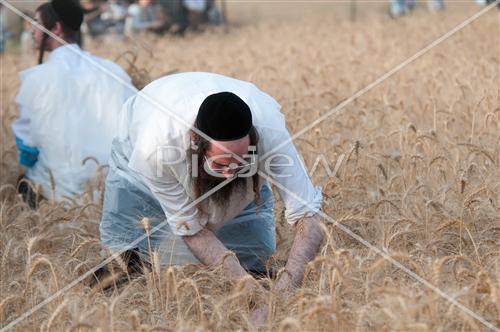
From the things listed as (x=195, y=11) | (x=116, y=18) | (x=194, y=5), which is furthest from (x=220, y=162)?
(x=116, y=18)

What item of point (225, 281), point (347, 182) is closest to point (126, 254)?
point (225, 281)

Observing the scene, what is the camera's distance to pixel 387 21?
11656 millimetres

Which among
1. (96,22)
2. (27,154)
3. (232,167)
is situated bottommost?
(96,22)

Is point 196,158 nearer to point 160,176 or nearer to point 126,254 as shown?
point 160,176

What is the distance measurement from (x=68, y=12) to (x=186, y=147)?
2.37m

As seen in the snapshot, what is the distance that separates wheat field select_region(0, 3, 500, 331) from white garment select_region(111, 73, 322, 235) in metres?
0.22

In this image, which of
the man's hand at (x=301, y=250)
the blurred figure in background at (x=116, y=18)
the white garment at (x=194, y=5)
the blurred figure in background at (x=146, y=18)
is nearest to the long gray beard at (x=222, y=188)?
the man's hand at (x=301, y=250)

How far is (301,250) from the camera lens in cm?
338

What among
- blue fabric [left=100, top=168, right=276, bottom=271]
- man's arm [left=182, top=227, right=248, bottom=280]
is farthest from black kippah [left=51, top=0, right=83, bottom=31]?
man's arm [left=182, top=227, right=248, bottom=280]

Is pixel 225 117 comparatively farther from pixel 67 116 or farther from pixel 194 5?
pixel 194 5

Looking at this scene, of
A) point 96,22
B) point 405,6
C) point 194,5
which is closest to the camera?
point 405,6

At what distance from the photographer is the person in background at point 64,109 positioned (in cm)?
538

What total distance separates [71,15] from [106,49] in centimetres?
713

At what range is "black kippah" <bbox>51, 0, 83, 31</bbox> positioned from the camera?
17.5ft
